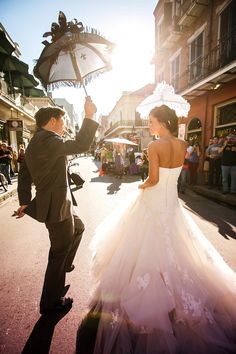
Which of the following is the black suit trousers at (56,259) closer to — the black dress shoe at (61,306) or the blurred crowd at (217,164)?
the black dress shoe at (61,306)

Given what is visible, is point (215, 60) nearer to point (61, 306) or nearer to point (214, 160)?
point (214, 160)

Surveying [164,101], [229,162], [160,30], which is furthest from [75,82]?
[160,30]

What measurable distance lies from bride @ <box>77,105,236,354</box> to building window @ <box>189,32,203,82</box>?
12.8 m

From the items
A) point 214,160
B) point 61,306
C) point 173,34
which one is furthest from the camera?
point 173,34

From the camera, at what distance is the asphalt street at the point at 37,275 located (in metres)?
2.07

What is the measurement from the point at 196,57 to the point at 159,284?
49.2 feet

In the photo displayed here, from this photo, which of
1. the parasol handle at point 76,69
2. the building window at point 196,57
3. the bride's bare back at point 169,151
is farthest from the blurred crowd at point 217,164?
the parasol handle at point 76,69

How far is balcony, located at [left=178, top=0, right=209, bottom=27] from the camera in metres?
12.1

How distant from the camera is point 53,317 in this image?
7.64 feet

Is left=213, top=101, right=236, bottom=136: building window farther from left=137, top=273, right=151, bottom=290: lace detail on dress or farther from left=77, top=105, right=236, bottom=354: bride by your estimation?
left=137, top=273, right=151, bottom=290: lace detail on dress

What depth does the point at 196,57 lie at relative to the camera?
1365 cm

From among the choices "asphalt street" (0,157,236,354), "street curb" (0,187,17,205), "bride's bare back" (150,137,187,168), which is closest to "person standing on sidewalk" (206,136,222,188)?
"asphalt street" (0,157,236,354)

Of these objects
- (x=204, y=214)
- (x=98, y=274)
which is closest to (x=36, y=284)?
(x=98, y=274)

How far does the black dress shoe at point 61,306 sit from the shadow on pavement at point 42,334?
0.03 m
